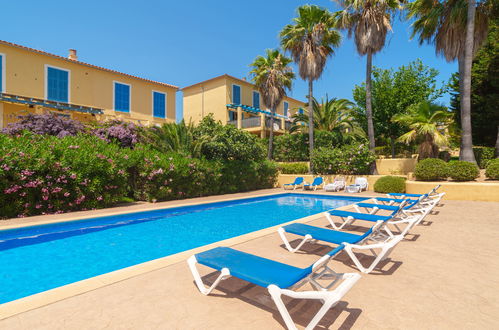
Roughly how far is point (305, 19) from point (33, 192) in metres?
19.1

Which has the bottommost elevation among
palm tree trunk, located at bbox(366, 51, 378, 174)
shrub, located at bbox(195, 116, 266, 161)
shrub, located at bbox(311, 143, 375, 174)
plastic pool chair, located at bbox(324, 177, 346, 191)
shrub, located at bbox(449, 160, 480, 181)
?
plastic pool chair, located at bbox(324, 177, 346, 191)

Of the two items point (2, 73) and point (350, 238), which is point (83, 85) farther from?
point (350, 238)

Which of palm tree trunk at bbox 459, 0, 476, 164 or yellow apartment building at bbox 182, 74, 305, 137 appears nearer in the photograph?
palm tree trunk at bbox 459, 0, 476, 164

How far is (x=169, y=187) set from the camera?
1271 centimetres

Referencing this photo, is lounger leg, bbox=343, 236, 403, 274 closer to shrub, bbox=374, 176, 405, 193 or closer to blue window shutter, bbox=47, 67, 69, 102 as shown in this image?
shrub, bbox=374, 176, 405, 193

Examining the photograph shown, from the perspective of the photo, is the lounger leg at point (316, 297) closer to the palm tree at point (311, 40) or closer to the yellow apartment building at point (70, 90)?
the palm tree at point (311, 40)

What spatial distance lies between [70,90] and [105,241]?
54.8 ft

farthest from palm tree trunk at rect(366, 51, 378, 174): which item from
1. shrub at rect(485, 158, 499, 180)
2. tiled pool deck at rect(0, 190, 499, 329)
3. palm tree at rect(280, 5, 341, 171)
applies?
tiled pool deck at rect(0, 190, 499, 329)

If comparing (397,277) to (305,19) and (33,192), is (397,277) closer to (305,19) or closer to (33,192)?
(33,192)

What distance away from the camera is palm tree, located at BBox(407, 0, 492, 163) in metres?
13.6

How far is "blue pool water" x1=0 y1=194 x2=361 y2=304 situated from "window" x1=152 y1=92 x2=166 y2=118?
1468 centimetres

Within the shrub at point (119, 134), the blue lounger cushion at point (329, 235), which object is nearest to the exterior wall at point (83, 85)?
the shrub at point (119, 134)

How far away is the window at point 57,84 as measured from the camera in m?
18.0

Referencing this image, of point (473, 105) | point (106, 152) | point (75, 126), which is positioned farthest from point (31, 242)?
point (473, 105)
